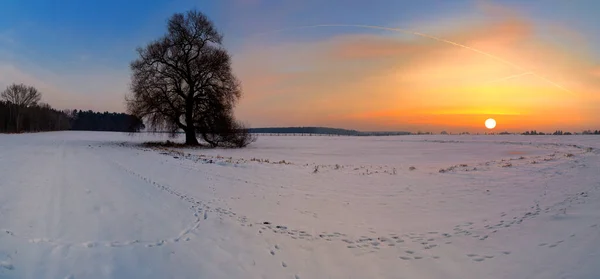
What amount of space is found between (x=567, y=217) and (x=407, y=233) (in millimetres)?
4009

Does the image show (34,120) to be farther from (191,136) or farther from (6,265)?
(6,265)

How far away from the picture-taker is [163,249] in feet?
19.7

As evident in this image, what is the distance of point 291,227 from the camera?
25.1 feet

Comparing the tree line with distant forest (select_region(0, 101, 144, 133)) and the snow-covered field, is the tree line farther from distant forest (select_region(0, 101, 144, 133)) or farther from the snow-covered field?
the snow-covered field

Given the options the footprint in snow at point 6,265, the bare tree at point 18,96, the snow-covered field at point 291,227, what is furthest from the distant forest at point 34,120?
the footprint in snow at point 6,265

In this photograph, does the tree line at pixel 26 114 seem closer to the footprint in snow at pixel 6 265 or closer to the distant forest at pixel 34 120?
the distant forest at pixel 34 120

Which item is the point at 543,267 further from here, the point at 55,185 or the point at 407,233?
the point at 55,185

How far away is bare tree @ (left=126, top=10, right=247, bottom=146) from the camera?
32375 millimetres

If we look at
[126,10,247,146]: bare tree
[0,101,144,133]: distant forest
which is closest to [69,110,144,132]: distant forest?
[0,101,144,133]: distant forest

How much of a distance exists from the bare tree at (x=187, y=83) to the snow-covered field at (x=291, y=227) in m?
19.9

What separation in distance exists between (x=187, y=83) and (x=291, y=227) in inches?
1142

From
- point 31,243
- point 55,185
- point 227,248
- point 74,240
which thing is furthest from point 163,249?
point 55,185

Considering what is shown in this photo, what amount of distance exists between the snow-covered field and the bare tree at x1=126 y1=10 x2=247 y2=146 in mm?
19921

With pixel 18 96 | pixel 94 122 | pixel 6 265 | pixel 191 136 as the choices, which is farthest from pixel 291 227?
pixel 94 122
